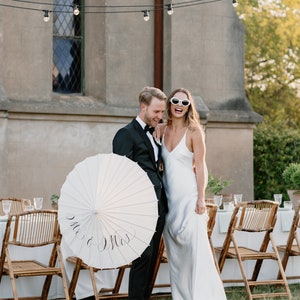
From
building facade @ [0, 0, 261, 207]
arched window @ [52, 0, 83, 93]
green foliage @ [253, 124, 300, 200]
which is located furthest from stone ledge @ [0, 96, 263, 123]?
green foliage @ [253, 124, 300, 200]

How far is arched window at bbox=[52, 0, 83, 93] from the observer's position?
14898 mm

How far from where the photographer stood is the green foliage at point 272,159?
59.7ft

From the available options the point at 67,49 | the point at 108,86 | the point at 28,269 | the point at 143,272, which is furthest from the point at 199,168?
the point at 67,49

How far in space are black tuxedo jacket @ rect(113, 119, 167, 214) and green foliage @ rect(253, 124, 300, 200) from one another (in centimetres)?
1120

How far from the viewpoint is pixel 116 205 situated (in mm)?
6887

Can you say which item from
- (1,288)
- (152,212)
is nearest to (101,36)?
(1,288)

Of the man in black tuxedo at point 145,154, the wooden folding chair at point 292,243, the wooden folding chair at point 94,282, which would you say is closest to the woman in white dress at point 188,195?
the man in black tuxedo at point 145,154

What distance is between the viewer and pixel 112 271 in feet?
28.7

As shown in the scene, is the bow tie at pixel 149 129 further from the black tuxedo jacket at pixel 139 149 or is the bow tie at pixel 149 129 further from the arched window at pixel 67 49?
the arched window at pixel 67 49

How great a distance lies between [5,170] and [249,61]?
15417 millimetres

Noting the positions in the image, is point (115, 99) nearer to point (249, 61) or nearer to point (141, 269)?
point (141, 269)

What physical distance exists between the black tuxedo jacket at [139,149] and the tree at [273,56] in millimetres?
19809

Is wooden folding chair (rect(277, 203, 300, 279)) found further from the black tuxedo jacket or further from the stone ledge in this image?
the stone ledge

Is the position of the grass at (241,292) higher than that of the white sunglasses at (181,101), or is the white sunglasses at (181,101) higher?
the white sunglasses at (181,101)
